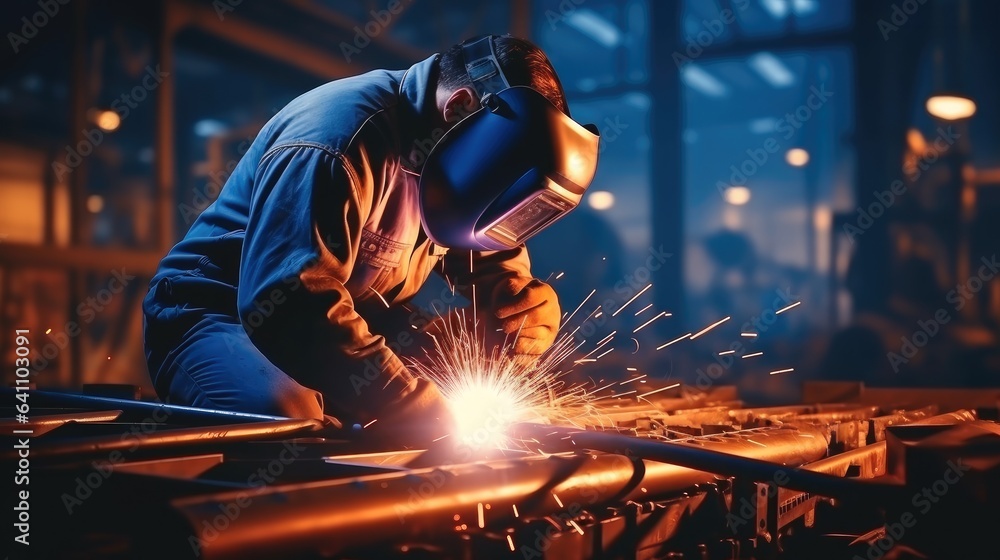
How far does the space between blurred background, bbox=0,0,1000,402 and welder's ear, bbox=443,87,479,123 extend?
254 cm

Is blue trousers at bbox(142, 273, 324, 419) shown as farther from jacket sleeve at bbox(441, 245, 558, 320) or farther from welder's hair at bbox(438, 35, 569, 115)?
welder's hair at bbox(438, 35, 569, 115)

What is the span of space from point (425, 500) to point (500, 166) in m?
1.05

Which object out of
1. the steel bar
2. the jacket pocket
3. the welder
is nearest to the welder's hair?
the welder

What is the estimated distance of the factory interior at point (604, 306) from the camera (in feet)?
3.90

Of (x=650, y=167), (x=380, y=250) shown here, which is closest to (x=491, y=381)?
(x=380, y=250)

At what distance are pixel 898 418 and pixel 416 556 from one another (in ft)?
6.05

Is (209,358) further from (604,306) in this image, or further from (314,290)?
(604,306)

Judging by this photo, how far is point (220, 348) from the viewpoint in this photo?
243 cm

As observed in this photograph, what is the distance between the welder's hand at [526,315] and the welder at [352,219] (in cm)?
33

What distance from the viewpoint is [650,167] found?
10.4m

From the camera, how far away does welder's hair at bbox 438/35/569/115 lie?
2139mm

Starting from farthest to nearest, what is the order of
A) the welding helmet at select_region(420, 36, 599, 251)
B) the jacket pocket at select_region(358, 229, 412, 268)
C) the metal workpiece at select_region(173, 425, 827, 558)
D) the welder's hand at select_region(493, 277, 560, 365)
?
1. the welder's hand at select_region(493, 277, 560, 365)
2. the jacket pocket at select_region(358, 229, 412, 268)
3. the welding helmet at select_region(420, 36, 599, 251)
4. the metal workpiece at select_region(173, 425, 827, 558)

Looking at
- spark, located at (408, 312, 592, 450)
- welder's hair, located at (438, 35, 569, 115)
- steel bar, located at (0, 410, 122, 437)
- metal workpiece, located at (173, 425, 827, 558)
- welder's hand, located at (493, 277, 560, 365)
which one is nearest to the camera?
metal workpiece, located at (173, 425, 827, 558)

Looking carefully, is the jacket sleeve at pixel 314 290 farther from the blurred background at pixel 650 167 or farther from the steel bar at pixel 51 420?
the blurred background at pixel 650 167
